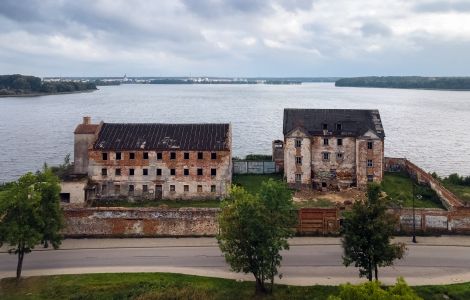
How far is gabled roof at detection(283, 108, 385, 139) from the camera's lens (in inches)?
2196

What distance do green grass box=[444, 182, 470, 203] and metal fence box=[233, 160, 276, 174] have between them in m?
20.1

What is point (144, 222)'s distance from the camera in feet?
131

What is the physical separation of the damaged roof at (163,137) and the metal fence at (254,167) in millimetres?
7792

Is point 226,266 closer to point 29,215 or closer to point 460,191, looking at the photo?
point 29,215

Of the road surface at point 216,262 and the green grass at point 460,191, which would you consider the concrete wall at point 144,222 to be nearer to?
the road surface at point 216,262

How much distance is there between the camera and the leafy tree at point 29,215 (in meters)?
30.7

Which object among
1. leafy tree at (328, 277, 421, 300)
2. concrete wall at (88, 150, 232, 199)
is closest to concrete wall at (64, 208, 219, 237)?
concrete wall at (88, 150, 232, 199)

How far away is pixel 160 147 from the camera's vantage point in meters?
52.2

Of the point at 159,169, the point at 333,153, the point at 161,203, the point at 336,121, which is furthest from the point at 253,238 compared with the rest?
the point at 336,121

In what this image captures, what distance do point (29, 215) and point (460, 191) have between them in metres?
43.7

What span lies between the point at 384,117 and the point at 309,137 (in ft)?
333

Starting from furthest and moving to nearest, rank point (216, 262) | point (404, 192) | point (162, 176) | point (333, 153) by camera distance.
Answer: point (333, 153) < point (404, 192) < point (162, 176) < point (216, 262)

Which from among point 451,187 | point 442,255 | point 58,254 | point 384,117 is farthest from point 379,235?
point 384,117

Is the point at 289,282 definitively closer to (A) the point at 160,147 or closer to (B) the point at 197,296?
(B) the point at 197,296
